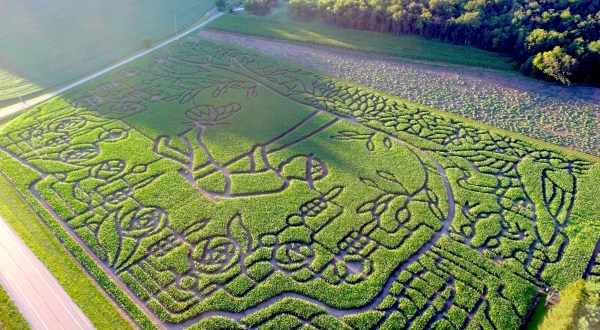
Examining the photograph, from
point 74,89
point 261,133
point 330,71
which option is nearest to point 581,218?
point 261,133

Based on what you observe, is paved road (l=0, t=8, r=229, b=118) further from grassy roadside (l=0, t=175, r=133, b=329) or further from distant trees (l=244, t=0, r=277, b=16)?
grassy roadside (l=0, t=175, r=133, b=329)

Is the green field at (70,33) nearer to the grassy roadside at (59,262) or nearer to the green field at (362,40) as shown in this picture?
the green field at (362,40)

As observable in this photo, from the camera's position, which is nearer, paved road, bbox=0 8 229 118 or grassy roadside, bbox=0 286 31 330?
grassy roadside, bbox=0 286 31 330

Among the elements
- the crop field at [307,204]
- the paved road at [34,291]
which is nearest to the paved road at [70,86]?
the crop field at [307,204]

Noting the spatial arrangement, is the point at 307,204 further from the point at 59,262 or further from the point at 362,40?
the point at 362,40

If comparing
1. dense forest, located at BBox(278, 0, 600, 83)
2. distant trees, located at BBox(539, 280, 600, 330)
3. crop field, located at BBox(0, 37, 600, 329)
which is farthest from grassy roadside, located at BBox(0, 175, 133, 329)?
dense forest, located at BBox(278, 0, 600, 83)

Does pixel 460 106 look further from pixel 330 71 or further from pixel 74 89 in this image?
pixel 74 89
